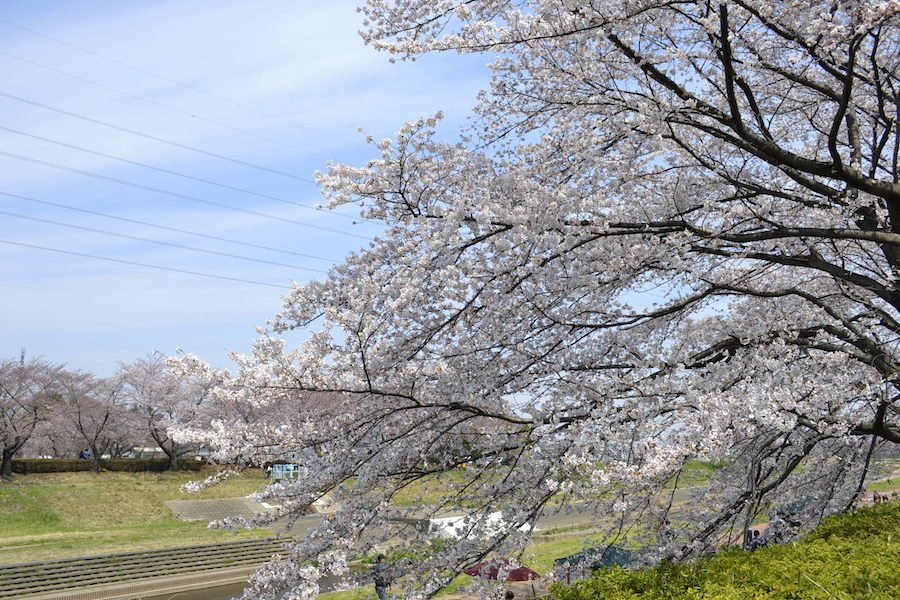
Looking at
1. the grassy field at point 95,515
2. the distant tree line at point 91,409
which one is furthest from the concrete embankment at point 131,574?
the distant tree line at point 91,409

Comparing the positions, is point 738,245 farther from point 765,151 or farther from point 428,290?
point 428,290

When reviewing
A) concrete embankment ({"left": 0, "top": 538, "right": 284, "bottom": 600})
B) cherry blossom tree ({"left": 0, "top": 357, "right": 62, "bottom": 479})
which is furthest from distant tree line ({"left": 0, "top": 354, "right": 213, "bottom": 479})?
concrete embankment ({"left": 0, "top": 538, "right": 284, "bottom": 600})

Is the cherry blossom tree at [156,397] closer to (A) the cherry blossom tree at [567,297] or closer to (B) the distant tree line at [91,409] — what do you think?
(B) the distant tree line at [91,409]

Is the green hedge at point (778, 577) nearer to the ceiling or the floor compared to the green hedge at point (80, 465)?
nearer to the ceiling

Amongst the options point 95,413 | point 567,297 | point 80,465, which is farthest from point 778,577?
point 95,413

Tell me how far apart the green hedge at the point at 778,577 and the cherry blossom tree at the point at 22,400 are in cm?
3493

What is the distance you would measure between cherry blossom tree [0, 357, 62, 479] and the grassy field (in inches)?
65.0

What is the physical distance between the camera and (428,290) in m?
4.61

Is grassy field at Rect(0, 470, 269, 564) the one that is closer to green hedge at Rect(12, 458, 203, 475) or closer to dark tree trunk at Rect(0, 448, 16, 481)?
dark tree trunk at Rect(0, 448, 16, 481)

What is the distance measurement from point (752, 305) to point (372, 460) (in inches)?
161

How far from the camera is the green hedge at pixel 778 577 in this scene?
3133 mm

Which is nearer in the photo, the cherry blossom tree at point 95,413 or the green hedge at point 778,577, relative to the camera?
the green hedge at point 778,577

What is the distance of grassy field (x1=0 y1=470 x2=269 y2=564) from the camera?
21.7m

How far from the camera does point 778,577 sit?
3.43 m
